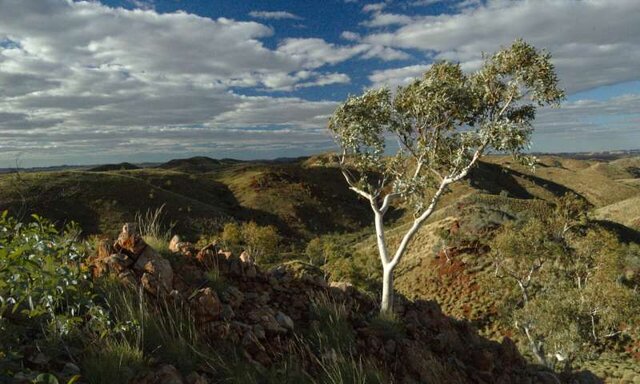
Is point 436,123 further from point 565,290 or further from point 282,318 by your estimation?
point 565,290

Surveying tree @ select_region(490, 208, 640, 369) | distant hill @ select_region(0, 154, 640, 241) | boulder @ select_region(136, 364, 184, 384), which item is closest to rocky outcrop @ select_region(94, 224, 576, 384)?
boulder @ select_region(136, 364, 184, 384)

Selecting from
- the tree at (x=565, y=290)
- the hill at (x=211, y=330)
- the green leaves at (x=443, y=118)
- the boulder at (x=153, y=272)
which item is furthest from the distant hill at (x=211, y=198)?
the boulder at (x=153, y=272)

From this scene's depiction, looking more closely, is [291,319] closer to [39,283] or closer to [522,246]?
[39,283]

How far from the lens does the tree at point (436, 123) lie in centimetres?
1510

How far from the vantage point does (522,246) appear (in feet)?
109

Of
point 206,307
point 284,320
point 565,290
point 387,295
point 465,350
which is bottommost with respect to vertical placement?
point 565,290

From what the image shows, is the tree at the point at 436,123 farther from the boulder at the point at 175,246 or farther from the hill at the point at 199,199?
the hill at the point at 199,199

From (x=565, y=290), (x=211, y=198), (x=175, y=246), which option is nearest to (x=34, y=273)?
(x=175, y=246)

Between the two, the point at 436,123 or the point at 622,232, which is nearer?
the point at 436,123

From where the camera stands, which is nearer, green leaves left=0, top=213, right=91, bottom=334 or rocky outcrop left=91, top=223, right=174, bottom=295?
green leaves left=0, top=213, right=91, bottom=334

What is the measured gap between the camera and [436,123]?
663 inches

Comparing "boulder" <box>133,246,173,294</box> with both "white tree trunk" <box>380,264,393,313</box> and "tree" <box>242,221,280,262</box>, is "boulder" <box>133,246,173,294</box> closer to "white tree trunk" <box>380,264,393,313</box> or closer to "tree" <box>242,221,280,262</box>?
"white tree trunk" <box>380,264,393,313</box>

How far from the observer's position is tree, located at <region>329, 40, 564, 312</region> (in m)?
15.1

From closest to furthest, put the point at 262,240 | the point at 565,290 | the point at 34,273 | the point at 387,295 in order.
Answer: the point at 34,273 → the point at 387,295 → the point at 565,290 → the point at 262,240
